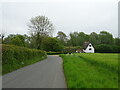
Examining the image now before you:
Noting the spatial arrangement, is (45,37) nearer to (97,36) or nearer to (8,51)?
(8,51)

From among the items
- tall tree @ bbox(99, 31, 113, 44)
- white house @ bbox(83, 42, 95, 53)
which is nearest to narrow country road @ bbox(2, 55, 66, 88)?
white house @ bbox(83, 42, 95, 53)

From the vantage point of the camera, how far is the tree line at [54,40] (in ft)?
169

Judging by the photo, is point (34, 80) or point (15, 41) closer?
point (34, 80)

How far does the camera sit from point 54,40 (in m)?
86.2

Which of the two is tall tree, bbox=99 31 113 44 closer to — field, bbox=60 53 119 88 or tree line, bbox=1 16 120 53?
tree line, bbox=1 16 120 53

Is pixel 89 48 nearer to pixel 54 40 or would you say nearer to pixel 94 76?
pixel 54 40

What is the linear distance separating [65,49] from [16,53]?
7249 cm

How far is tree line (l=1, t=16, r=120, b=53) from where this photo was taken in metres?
51.4

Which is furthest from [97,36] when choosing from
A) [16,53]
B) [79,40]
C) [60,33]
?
[16,53]

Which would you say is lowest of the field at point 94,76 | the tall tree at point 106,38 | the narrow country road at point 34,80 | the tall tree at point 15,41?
the narrow country road at point 34,80

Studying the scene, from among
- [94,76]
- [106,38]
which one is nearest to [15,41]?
[94,76]

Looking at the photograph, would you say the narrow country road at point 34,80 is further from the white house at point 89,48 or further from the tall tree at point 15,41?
the white house at point 89,48

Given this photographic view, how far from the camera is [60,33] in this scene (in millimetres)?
116250

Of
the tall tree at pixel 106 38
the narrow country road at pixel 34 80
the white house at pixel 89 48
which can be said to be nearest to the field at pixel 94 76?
the narrow country road at pixel 34 80
